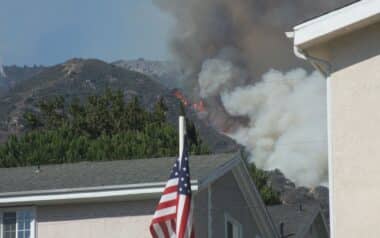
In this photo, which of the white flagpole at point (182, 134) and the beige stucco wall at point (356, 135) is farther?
the white flagpole at point (182, 134)

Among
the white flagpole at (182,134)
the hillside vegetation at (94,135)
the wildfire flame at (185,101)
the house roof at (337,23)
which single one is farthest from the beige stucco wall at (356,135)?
the hillside vegetation at (94,135)

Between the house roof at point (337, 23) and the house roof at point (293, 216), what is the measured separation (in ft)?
58.7

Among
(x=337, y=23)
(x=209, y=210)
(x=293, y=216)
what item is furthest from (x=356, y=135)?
(x=293, y=216)

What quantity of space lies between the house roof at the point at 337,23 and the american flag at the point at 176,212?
3.09 m

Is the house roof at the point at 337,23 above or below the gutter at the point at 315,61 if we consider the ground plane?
above

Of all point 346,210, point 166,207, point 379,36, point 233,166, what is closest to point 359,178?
point 346,210

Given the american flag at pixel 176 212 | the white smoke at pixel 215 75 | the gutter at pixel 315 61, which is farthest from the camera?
the white smoke at pixel 215 75

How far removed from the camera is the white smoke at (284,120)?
77875 mm

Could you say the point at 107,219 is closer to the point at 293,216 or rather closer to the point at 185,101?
the point at 185,101

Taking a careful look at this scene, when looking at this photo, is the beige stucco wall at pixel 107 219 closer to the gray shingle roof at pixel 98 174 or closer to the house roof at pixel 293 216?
the gray shingle roof at pixel 98 174

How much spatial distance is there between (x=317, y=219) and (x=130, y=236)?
13783mm

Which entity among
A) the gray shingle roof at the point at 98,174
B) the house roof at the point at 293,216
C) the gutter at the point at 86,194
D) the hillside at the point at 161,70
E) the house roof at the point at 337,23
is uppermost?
the hillside at the point at 161,70

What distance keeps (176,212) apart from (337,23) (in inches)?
153

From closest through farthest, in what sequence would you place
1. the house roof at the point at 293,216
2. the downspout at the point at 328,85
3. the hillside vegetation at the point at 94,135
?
the downspout at the point at 328,85 → the house roof at the point at 293,216 → the hillside vegetation at the point at 94,135
